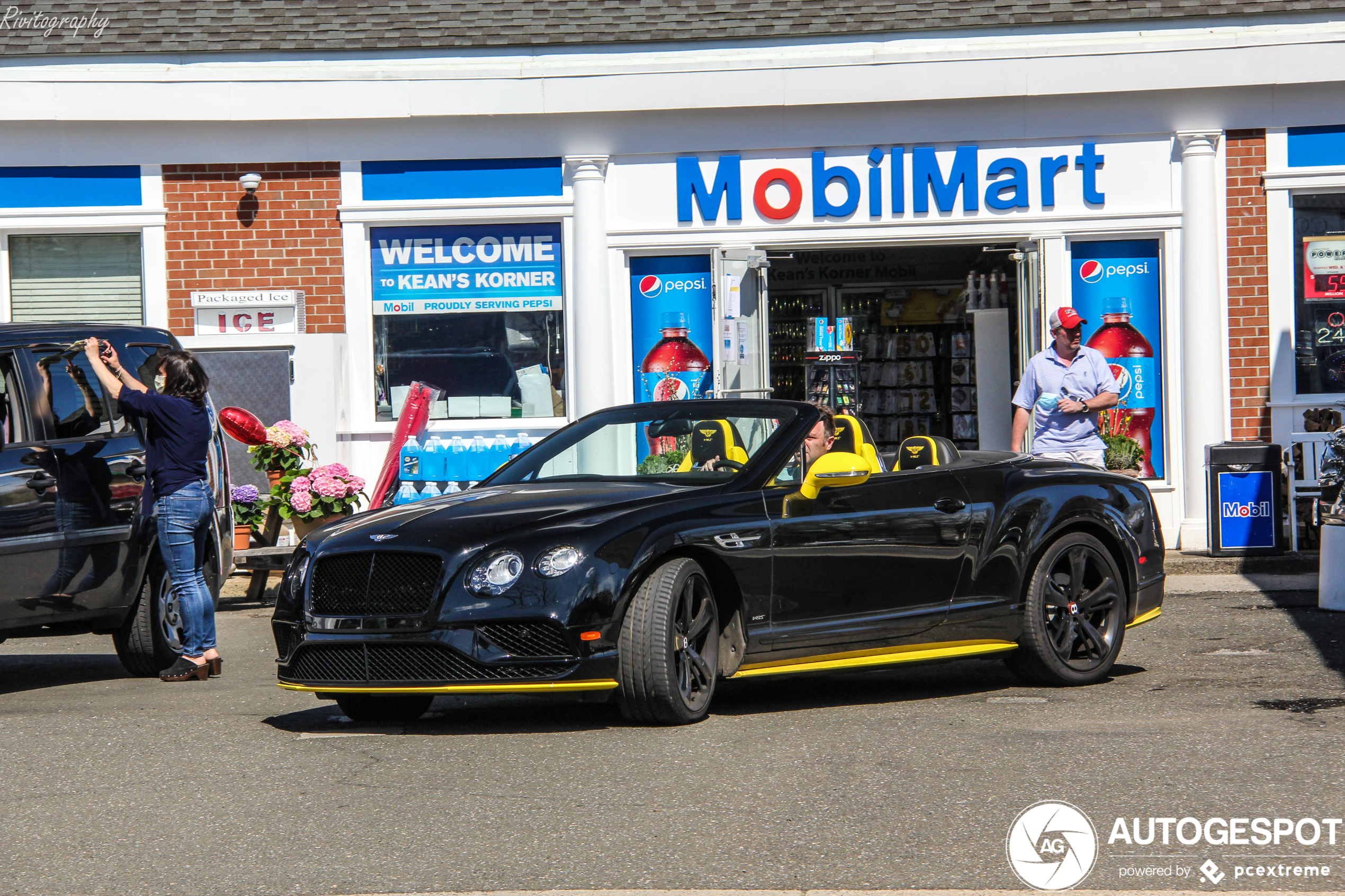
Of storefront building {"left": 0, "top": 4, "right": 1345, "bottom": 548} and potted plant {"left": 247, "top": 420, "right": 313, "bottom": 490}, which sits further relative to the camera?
storefront building {"left": 0, "top": 4, "right": 1345, "bottom": 548}

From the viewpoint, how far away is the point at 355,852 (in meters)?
4.61

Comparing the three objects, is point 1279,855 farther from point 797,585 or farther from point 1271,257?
point 1271,257

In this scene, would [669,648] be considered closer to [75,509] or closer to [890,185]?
[75,509]

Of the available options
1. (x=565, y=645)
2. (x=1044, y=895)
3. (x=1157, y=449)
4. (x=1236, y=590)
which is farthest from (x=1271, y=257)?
(x=1044, y=895)

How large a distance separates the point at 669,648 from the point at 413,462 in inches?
323

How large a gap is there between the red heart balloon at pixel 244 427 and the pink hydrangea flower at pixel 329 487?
55cm

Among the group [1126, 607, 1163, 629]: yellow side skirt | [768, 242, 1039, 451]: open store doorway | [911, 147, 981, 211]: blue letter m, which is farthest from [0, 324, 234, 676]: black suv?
[768, 242, 1039, 451]: open store doorway

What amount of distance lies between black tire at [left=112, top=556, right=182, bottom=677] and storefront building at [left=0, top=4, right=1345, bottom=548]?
18.3 ft

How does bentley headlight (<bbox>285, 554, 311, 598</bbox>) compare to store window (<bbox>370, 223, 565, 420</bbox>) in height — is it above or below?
below

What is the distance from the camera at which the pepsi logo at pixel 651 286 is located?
14609mm

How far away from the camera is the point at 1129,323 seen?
14.4 meters

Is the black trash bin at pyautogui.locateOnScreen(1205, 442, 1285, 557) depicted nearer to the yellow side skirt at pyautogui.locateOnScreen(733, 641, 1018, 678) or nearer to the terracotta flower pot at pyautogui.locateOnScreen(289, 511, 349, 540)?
the yellow side skirt at pyautogui.locateOnScreen(733, 641, 1018, 678)

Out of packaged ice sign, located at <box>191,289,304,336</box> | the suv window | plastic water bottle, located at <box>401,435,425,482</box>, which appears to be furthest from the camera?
packaged ice sign, located at <box>191,289,304,336</box>

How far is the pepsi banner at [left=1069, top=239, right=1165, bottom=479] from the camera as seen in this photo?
14344mm
